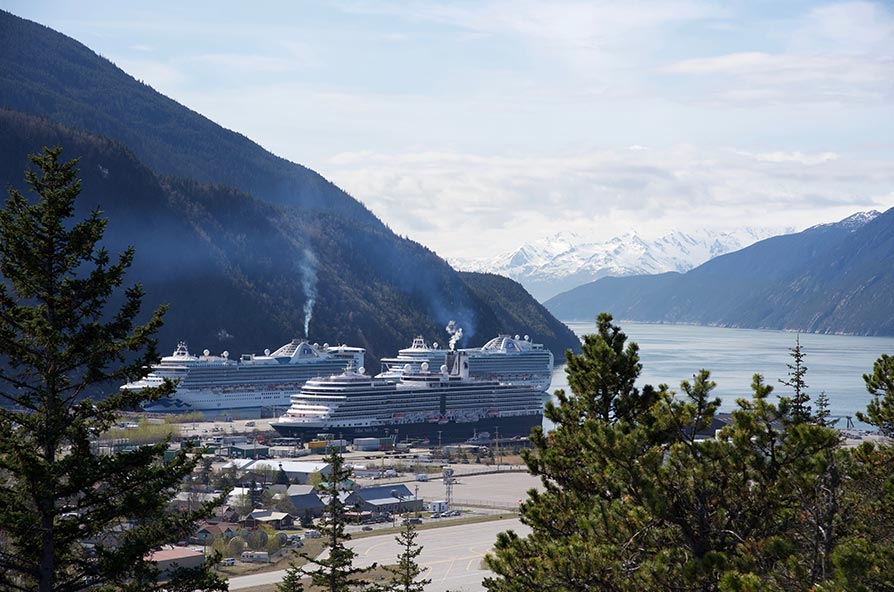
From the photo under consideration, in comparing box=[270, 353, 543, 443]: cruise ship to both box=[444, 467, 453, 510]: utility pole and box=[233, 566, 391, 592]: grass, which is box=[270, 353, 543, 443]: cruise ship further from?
box=[233, 566, 391, 592]: grass

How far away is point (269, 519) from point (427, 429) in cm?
4184

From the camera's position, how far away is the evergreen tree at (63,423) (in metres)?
14.1

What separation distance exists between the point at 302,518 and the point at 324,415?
34559 mm

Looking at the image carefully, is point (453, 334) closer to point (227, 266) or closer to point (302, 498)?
point (227, 266)

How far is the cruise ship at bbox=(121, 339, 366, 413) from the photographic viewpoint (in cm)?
11400

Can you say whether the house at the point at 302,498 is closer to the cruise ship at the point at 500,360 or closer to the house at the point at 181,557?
the house at the point at 181,557

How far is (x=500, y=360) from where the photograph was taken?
131375 millimetres

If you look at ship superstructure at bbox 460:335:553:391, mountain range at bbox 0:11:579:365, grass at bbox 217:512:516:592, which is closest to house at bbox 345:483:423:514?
grass at bbox 217:512:516:592

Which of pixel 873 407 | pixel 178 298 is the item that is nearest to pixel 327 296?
pixel 178 298

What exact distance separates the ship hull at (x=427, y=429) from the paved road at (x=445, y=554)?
35.4 meters

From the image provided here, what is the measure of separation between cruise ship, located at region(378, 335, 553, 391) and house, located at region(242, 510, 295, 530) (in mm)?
64022

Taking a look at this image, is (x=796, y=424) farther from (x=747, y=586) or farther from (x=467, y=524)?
(x=467, y=524)

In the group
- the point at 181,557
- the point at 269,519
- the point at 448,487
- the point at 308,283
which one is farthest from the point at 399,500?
the point at 308,283

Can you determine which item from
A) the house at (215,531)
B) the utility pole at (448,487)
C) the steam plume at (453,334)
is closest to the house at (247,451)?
the utility pole at (448,487)
